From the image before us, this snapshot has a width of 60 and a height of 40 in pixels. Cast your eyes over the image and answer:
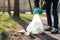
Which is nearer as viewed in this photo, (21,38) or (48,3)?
(21,38)

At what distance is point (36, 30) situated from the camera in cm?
545

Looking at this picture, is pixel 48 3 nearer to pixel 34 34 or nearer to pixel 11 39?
pixel 34 34

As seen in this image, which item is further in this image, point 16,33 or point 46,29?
point 46,29

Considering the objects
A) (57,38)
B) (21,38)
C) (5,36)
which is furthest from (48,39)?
(5,36)

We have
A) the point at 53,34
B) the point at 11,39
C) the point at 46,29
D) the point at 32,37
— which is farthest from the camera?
the point at 46,29

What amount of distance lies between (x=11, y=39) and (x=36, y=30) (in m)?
0.77

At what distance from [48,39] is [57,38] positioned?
0.25 meters

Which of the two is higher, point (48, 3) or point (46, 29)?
point (48, 3)

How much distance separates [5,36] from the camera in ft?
16.8

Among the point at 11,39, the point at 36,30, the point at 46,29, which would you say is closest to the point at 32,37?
the point at 36,30

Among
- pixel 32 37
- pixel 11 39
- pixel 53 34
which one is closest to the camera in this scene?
pixel 11 39

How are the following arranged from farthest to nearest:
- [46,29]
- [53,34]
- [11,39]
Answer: [46,29], [53,34], [11,39]

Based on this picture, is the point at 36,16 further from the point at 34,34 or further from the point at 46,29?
the point at 46,29

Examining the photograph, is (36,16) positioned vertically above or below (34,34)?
above
